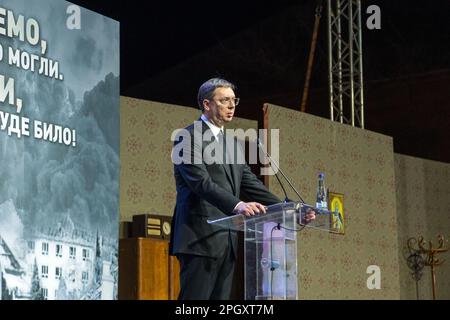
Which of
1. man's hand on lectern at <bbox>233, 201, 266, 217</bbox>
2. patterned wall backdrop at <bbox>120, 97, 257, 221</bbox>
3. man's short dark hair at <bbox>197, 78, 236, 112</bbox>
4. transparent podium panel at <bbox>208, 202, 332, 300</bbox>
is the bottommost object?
transparent podium panel at <bbox>208, 202, 332, 300</bbox>

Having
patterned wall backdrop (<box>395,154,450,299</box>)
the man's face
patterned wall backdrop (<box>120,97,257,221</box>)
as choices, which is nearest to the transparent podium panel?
the man's face

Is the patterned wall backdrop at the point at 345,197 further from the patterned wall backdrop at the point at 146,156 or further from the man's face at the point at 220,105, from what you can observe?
the man's face at the point at 220,105

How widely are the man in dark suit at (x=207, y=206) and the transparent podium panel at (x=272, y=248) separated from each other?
0.07 m

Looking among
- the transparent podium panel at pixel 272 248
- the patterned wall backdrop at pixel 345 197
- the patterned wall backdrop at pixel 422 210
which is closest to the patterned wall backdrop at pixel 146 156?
the patterned wall backdrop at pixel 345 197

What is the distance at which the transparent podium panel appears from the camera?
3820 mm

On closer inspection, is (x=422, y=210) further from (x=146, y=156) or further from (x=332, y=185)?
(x=146, y=156)

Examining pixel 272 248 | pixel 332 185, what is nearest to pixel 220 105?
pixel 272 248

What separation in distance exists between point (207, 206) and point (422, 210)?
7.52 m

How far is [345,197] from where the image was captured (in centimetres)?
920

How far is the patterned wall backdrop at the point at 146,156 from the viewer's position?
7.89 metres

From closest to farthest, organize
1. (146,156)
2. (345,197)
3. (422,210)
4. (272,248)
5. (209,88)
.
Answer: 1. (272,248)
2. (209,88)
3. (146,156)
4. (345,197)
5. (422,210)

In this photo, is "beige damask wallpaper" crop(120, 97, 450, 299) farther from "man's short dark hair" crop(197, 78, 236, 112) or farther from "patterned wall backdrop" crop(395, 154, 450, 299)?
"man's short dark hair" crop(197, 78, 236, 112)

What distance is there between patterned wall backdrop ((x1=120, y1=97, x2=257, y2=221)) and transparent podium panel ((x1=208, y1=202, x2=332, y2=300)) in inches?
158
